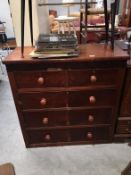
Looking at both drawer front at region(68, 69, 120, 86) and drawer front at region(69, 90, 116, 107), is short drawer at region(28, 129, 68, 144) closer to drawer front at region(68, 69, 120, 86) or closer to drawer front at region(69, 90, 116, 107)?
drawer front at region(69, 90, 116, 107)

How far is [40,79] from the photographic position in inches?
47.5

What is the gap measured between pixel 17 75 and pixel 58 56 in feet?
1.08

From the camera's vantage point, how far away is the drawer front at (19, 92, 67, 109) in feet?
4.25

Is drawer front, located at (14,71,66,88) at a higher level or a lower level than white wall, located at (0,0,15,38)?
lower

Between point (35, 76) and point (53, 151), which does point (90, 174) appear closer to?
point (53, 151)

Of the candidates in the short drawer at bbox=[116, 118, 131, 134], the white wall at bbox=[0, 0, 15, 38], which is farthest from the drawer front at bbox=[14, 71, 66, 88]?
the white wall at bbox=[0, 0, 15, 38]

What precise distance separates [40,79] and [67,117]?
1.45ft

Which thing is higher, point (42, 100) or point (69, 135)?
point (42, 100)

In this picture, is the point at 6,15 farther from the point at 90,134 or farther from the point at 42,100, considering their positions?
the point at 90,134

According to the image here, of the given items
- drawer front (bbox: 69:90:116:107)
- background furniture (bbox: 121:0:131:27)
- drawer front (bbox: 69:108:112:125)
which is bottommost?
drawer front (bbox: 69:108:112:125)

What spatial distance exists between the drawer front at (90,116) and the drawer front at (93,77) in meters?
0.28

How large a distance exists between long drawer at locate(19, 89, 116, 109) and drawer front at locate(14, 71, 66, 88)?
74 mm

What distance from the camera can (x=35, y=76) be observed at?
1207 millimetres

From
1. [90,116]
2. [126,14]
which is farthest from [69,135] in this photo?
[126,14]
